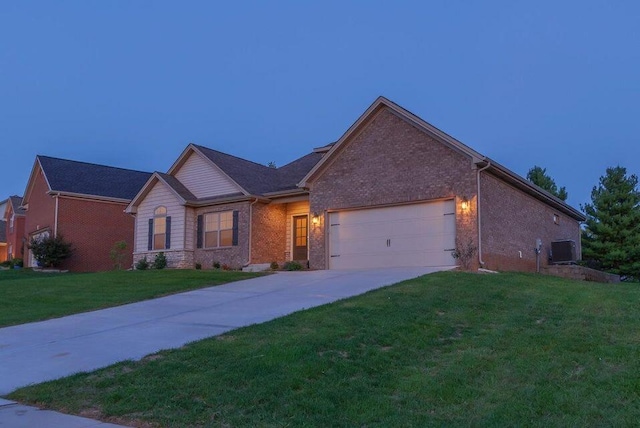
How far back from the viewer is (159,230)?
26.2m

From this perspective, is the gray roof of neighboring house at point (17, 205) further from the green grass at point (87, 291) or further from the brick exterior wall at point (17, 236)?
the green grass at point (87, 291)

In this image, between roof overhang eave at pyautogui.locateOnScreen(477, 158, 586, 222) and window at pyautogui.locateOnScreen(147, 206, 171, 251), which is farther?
window at pyautogui.locateOnScreen(147, 206, 171, 251)

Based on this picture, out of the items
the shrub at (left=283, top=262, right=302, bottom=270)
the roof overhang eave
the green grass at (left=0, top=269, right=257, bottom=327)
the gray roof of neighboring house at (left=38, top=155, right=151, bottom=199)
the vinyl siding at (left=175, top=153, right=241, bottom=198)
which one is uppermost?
the gray roof of neighboring house at (left=38, top=155, right=151, bottom=199)

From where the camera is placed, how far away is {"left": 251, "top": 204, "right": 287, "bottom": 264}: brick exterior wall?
24000 millimetres

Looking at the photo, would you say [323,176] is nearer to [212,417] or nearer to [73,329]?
[73,329]

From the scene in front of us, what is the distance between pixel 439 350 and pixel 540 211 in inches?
646

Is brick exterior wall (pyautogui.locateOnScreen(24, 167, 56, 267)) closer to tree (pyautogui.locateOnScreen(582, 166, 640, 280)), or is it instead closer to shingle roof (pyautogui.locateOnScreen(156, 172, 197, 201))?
shingle roof (pyautogui.locateOnScreen(156, 172, 197, 201))

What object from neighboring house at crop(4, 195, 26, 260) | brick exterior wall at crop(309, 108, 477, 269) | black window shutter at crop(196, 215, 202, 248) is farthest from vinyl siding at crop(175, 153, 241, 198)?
neighboring house at crop(4, 195, 26, 260)

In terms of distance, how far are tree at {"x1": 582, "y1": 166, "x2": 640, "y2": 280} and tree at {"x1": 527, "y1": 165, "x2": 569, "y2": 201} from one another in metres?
3.80

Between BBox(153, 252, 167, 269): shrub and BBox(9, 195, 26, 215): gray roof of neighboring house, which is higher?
BBox(9, 195, 26, 215): gray roof of neighboring house

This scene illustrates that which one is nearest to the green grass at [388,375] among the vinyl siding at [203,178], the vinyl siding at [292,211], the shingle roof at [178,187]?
the vinyl siding at [292,211]

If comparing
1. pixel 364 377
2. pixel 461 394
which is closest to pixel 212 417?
pixel 364 377

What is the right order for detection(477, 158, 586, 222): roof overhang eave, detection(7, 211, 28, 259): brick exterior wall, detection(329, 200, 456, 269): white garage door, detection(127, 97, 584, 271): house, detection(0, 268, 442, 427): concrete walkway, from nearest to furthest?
detection(0, 268, 442, 427): concrete walkway
detection(477, 158, 586, 222): roof overhang eave
detection(127, 97, 584, 271): house
detection(329, 200, 456, 269): white garage door
detection(7, 211, 28, 259): brick exterior wall

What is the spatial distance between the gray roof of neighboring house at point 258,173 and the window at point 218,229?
145cm
